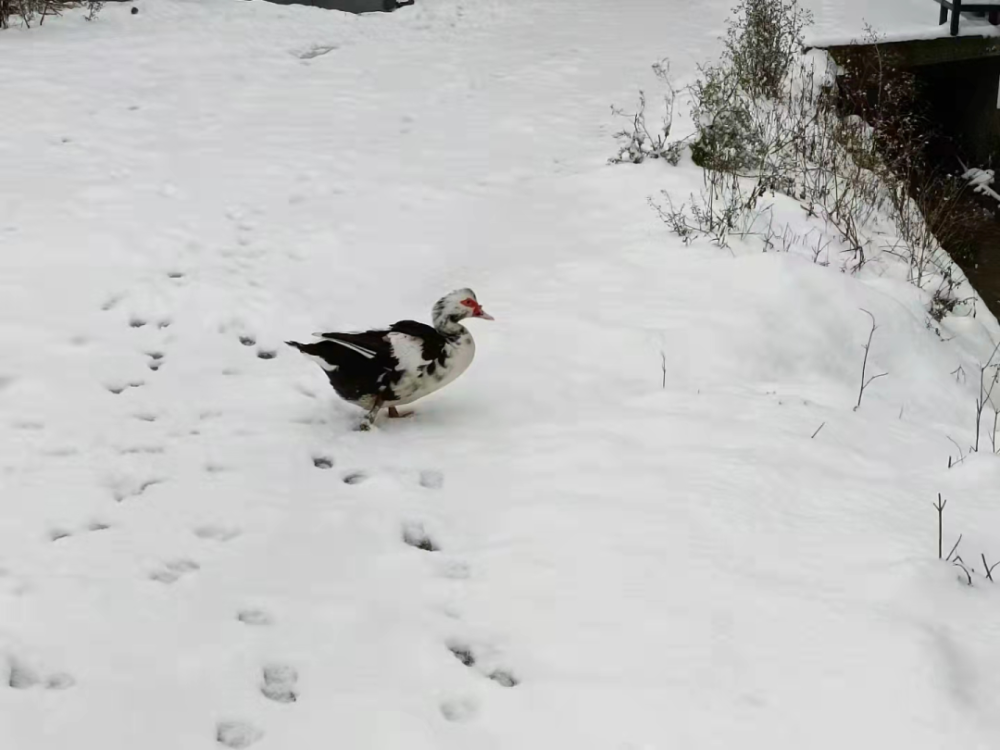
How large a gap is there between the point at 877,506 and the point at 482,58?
818cm

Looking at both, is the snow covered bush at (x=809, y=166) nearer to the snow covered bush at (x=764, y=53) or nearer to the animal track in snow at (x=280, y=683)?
the snow covered bush at (x=764, y=53)

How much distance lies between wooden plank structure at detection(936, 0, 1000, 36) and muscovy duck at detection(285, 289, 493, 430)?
850 centimetres

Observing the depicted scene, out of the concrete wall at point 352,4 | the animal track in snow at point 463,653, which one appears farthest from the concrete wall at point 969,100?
the animal track in snow at point 463,653

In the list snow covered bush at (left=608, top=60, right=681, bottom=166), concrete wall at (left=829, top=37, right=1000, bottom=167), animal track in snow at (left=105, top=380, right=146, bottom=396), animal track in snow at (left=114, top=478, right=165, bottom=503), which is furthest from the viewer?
concrete wall at (left=829, top=37, right=1000, bottom=167)

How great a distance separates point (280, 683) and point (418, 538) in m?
0.94

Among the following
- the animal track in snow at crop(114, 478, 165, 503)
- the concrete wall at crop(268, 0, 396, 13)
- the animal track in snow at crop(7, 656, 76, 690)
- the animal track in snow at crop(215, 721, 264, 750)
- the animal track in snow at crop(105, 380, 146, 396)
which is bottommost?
the animal track in snow at crop(215, 721, 264, 750)

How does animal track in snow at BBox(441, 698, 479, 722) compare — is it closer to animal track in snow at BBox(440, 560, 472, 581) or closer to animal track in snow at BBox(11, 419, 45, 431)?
animal track in snow at BBox(440, 560, 472, 581)

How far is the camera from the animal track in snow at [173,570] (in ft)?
11.5

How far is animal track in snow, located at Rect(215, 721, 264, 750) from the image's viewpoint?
283 centimetres

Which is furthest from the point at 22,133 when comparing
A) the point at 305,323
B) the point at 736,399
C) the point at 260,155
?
the point at 736,399

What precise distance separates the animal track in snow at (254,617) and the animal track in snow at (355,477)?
96 centimetres

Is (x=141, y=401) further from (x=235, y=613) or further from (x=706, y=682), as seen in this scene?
(x=706, y=682)

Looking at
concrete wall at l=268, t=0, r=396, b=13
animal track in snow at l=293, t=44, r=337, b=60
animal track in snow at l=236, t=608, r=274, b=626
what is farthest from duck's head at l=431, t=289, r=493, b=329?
concrete wall at l=268, t=0, r=396, b=13

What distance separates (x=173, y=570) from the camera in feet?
11.7
